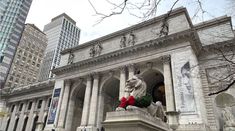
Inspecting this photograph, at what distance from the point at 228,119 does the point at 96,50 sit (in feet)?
70.1

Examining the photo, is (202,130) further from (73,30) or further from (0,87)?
(73,30)

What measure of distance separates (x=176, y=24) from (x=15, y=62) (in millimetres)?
64426

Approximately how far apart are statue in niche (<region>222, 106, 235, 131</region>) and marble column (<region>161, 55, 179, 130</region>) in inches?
211

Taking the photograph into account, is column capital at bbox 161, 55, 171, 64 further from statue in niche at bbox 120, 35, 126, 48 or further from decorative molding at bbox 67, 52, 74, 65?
decorative molding at bbox 67, 52, 74, 65

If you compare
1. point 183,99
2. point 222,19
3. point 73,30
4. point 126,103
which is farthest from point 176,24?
point 73,30

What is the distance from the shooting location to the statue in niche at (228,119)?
20.1m

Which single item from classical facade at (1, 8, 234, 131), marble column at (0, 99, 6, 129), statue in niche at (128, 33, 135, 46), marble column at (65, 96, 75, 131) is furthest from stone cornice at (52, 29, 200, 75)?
marble column at (0, 99, 6, 129)

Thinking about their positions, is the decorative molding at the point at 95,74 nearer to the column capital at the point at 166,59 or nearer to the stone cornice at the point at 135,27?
the stone cornice at the point at 135,27

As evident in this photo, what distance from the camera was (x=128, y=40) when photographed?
29.6 meters

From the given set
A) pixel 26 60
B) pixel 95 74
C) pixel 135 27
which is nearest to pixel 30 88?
pixel 95 74

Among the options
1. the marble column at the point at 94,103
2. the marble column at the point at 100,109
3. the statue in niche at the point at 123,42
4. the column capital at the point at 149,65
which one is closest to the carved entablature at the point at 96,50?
the marble column at the point at 94,103

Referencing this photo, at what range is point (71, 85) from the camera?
33875mm

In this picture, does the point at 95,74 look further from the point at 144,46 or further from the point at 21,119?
the point at 21,119

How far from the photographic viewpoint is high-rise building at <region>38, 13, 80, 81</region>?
113250 millimetres
